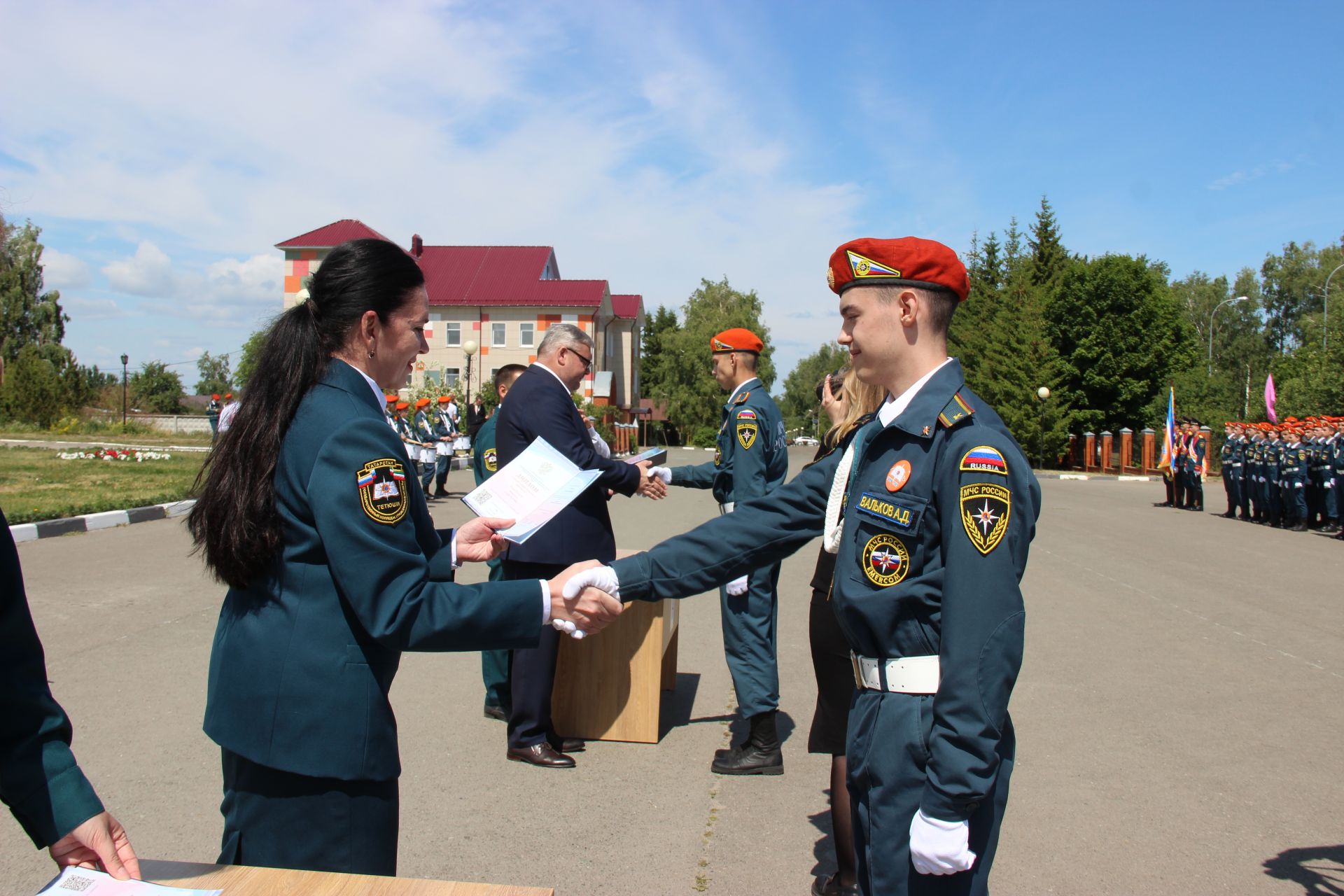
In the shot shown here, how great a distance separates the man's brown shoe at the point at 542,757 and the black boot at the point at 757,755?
73 centimetres

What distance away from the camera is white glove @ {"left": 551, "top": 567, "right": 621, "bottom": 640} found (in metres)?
2.37

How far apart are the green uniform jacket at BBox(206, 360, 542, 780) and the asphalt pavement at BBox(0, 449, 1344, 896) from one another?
185 cm

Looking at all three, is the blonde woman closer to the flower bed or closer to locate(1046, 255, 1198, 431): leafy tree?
the flower bed

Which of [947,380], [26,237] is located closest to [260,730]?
[947,380]

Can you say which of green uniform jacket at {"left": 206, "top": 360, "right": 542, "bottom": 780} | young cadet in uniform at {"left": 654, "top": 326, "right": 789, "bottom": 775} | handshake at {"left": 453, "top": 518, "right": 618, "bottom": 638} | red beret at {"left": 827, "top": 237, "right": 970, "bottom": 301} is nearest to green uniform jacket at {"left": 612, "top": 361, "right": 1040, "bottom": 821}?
red beret at {"left": 827, "top": 237, "right": 970, "bottom": 301}

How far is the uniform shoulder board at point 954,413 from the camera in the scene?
2104 mm

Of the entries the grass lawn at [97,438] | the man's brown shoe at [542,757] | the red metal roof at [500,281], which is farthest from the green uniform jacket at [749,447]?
the red metal roof at [500,281]

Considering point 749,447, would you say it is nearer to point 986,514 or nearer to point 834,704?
point 834,704

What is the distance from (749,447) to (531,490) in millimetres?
2034

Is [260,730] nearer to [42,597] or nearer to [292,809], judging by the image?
[292,809]

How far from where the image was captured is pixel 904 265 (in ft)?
7.44

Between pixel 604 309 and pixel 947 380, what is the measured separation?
59240 millimetres

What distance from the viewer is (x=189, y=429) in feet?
167

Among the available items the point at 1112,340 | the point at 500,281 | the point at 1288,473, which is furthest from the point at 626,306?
the point at 1288,473
